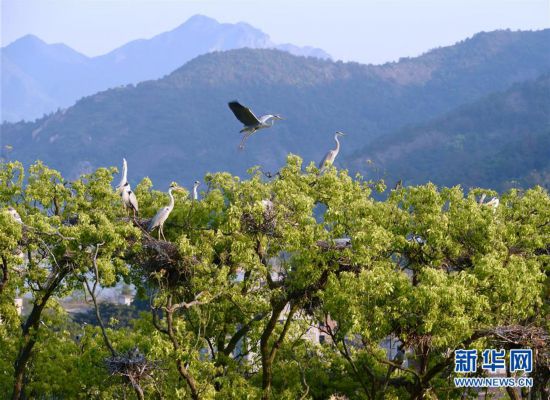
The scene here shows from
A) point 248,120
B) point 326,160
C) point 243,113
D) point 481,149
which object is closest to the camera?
point 243,113

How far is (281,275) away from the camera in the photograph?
822 inches

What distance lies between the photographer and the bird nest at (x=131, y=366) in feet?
59.6

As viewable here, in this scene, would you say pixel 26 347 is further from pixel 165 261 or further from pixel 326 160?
pixel 326 160

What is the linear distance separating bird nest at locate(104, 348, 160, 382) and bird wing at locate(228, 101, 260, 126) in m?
5.32

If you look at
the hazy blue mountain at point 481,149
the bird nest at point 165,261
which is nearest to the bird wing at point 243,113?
the bird nest at point 165,261

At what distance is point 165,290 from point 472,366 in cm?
602

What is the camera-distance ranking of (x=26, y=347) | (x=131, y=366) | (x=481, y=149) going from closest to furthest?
(x=131, y=366), (x=26, y=347), (x=481, y=149)

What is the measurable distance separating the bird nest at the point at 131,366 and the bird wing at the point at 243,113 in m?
5.32

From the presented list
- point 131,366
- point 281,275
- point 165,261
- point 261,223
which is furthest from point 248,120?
point 131,366

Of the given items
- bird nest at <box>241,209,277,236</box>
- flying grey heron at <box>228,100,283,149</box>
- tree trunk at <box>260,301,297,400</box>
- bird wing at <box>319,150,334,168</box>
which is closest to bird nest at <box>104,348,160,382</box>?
tree trunk at <box>260,301,297,400</box>

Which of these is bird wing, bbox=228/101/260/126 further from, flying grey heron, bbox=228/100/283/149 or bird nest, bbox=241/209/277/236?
bird nest, bbox=241/209/277/236

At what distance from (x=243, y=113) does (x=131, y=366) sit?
5693mm

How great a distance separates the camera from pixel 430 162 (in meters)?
187

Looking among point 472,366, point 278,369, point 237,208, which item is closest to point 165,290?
point 237,208
